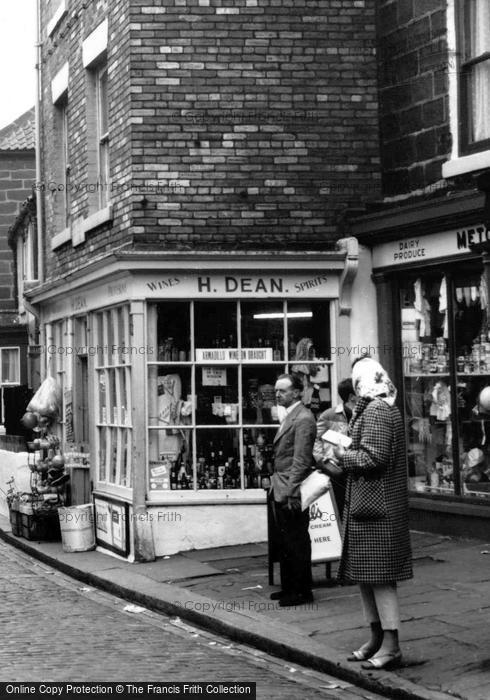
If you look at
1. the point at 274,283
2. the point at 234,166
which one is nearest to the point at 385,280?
the point at 274,283

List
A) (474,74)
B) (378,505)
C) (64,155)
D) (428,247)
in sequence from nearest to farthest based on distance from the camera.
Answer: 1. (378,505)
2. (474,74)
3. (428,247)
4. (64,155)

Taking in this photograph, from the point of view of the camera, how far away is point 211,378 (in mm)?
12906

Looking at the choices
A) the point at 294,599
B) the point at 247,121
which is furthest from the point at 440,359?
the point at 294,599

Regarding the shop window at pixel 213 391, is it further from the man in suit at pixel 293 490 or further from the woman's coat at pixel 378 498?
the woman's coat at pixel 378 498

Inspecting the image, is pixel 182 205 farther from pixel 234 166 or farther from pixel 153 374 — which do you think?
pixel 153 374

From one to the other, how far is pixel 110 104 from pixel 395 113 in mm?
3457

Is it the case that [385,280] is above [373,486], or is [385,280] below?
above

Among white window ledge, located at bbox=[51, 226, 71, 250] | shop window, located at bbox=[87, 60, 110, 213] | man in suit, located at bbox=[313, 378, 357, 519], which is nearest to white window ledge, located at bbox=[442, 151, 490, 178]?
man in suit, located at bbox=[313, 378, 357, 519]

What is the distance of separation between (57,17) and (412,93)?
6.76m

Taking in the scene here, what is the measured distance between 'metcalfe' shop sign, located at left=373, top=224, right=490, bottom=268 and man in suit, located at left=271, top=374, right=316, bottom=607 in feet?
8.91

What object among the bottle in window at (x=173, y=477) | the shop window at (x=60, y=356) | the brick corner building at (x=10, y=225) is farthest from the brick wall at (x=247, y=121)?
the brick corner building at (x=10, y=225)

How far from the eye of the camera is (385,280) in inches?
504

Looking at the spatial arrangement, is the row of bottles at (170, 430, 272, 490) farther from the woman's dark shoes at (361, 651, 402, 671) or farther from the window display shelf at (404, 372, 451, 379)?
the woman's dark shoes at (361, 651, 402, 671)

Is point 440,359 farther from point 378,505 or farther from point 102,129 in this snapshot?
point 102,129
